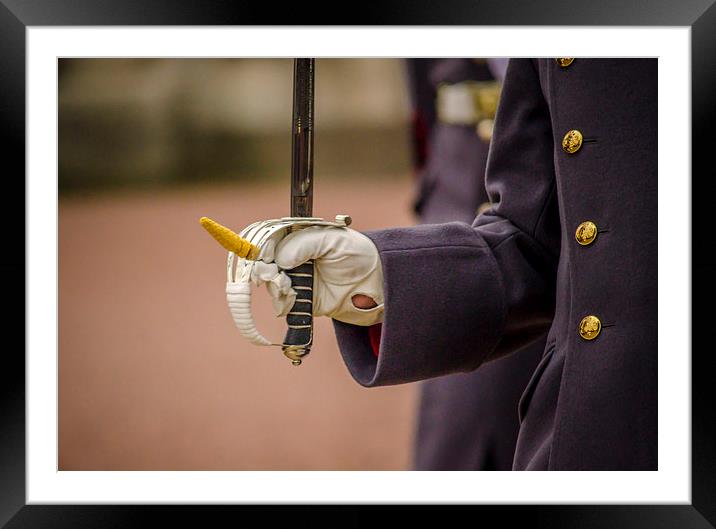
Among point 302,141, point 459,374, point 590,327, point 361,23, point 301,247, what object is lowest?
point 459,374

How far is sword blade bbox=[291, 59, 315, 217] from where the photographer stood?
1.51 m

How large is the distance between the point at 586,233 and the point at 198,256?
28.5ft

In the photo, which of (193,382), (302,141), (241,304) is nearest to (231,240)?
(241,304)

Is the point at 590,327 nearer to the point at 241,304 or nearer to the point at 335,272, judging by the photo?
the point at 335,272

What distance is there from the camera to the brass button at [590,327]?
1.52 meters

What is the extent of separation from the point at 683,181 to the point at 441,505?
19.1 inches

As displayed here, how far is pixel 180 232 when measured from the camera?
1129 cm

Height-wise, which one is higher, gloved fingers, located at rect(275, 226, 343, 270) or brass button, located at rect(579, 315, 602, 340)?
gloved fingers, located at rect(275, 226, 343, 270)

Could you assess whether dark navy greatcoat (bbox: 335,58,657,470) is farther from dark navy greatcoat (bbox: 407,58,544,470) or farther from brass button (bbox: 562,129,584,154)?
dark navy greatcoat (bbox: 407,58,544,470)

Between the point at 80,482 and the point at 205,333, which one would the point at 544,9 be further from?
the point at 205,333

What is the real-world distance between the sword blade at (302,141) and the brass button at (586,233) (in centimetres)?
35

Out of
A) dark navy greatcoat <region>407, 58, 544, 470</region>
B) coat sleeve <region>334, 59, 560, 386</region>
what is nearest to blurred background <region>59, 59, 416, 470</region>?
dark navy greatcoat <region>407, 58, 544, 470</region>

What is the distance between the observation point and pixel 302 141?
4.95 ft

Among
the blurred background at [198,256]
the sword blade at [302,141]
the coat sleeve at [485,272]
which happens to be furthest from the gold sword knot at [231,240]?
the blurred background at [198,256]
